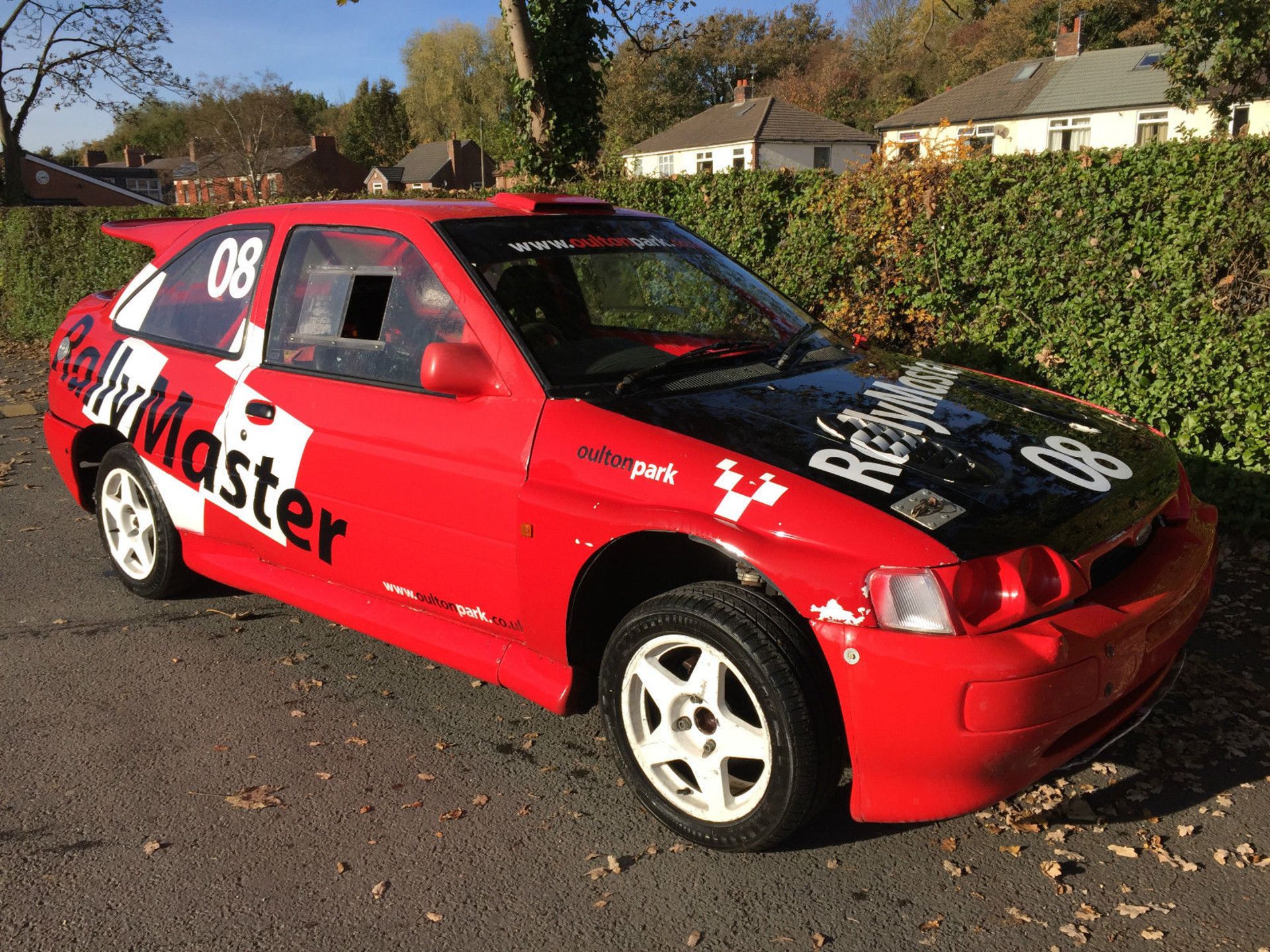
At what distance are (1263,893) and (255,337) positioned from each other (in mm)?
3897

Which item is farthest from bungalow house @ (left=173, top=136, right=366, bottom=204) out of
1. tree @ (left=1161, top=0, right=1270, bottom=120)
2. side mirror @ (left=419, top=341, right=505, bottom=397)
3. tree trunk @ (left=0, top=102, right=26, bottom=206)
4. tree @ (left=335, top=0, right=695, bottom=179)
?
side mirror @ (left=419, top=341, right=505, bottom=397)

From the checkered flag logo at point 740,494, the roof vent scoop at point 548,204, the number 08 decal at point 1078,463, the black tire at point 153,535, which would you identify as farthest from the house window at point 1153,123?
the checkered flag logo at point 740,494

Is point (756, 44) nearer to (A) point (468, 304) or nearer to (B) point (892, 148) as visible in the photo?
(B) point (892, 148)

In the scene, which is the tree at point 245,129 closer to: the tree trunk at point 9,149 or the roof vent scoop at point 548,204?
the tree trunk at point 9,149

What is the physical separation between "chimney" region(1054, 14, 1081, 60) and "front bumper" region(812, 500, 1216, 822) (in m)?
46.4

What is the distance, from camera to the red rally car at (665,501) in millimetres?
2664

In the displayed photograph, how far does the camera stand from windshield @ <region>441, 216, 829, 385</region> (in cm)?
354

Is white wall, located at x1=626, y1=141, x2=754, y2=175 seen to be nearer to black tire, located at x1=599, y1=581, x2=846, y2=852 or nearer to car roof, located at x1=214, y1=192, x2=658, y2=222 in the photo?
car roof, located at x1=214, y1=192, x2=658, y2=222

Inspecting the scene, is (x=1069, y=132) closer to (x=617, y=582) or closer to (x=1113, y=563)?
(x=1113, y=563)

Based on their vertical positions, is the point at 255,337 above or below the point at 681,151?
below

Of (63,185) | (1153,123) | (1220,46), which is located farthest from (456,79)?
(1220,46)

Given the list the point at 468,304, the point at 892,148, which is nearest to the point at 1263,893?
the point at 468,304

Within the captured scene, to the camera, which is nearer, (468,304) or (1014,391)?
(468,304)

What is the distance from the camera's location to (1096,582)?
9.91 ft
